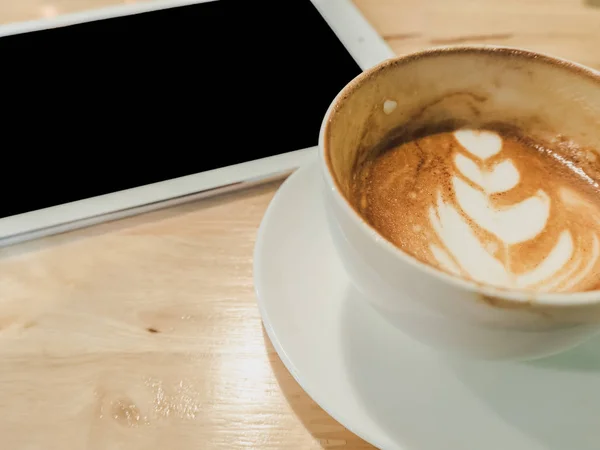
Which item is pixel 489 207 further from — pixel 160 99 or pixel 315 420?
pixel 160 99

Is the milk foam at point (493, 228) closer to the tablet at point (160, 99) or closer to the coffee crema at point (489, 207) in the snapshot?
the coffee crema at point (489, 207)

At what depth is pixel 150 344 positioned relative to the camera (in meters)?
0.45

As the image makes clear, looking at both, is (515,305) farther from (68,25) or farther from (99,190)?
(68,25)


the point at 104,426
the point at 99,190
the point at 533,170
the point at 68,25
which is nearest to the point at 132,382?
the point at 104,426

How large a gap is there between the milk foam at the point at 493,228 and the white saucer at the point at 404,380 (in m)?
0.06

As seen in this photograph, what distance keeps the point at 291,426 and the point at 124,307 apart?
18 centimetres

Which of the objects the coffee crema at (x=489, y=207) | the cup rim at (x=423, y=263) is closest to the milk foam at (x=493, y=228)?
the coffee crema at (x=489, y=207)

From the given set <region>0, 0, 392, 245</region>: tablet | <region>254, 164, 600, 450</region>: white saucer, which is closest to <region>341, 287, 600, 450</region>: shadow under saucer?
<region>254, 164, 600, 450</region>: white saucer

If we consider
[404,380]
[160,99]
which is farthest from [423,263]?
[160,99]

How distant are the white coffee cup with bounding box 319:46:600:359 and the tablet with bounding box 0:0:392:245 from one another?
147 millimetres

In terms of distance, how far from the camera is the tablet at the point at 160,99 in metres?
0.56

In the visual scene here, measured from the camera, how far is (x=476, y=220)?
48 cm

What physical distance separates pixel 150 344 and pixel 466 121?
379 millimetres

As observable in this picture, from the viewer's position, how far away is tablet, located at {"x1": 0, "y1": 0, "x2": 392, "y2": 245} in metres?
0.56
